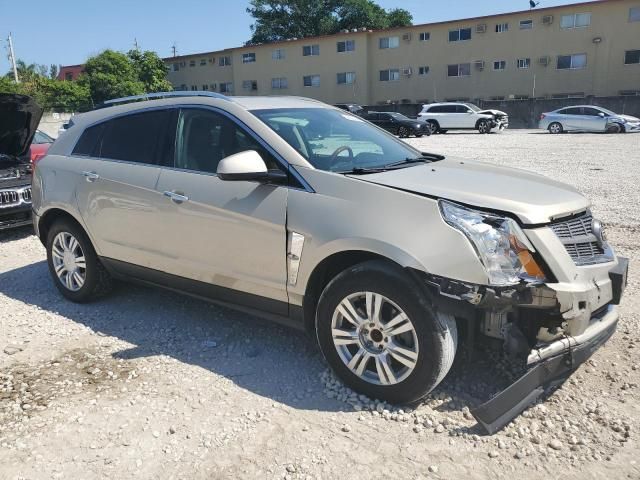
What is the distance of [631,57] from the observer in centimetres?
3597

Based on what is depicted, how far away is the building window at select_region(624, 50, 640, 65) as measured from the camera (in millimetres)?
35812

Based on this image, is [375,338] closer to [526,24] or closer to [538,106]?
[538,106]

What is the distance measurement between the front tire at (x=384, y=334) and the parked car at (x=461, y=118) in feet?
92.2

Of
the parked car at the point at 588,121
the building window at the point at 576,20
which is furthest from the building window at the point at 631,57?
the parked car at the point at 588,121

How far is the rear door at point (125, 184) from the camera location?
414cm

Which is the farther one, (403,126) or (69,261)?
(403,126)

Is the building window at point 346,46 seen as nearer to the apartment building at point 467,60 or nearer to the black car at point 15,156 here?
the apartment building at point 467,60

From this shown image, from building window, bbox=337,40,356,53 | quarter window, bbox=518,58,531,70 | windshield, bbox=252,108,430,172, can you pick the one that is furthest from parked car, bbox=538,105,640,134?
windshield, bbox=252,108,430,172

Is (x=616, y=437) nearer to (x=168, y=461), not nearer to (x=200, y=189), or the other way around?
(x=168, y=461)

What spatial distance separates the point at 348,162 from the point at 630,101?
111 ft

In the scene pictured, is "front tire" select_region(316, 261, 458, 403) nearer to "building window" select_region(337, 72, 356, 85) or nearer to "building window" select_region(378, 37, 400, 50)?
"building window" select_region(378, 37, 400, 50)

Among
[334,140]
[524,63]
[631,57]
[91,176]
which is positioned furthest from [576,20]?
[91,176]

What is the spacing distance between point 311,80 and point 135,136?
46.9 metres

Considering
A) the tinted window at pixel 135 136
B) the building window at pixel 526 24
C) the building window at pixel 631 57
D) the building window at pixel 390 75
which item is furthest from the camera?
the building window at pixel 390 75
